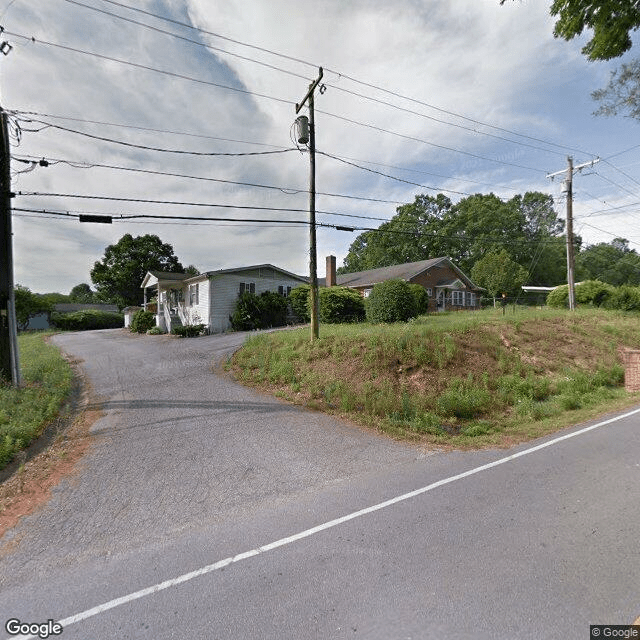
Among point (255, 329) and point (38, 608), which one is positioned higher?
point (255, 329)

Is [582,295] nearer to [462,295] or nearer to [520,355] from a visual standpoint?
[462,295]

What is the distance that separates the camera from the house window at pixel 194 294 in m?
23.4

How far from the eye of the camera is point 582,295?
75.3 ft

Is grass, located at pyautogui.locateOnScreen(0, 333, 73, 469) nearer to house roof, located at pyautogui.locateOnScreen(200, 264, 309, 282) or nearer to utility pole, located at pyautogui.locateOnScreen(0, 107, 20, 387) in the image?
utility pole, located at pyautogui.locateOnScreen(0, 107, 20, 387)

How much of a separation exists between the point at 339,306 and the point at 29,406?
12.7m

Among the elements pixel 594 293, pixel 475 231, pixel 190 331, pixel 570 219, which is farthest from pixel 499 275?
pixel 190 331

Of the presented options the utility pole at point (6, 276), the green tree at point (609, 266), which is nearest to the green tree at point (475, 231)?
the green tree at point (609, 266)

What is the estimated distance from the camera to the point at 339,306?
17.6 metres

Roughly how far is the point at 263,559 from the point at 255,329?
63.0 feet

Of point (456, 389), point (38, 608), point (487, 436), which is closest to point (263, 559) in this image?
point (38, 608)

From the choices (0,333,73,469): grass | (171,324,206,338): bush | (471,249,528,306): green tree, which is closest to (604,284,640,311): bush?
(471,249,528,306): green tree

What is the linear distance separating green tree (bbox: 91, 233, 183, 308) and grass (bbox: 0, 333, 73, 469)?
1527 inches

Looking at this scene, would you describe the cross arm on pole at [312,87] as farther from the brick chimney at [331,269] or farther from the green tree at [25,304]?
the green tree at [25,304]

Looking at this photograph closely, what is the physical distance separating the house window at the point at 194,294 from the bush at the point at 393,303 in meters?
12.8
